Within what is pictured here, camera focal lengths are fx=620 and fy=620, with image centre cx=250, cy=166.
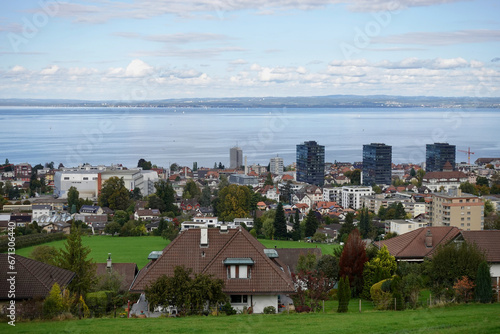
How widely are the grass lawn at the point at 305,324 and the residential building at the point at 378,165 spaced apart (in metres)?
67.5

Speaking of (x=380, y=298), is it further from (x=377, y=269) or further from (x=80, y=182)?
(x=80, y=182)

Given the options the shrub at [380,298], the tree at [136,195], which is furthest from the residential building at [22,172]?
the shrub at [380,298]

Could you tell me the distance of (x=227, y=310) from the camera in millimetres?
11773

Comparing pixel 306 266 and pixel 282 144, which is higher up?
pixel 282 144

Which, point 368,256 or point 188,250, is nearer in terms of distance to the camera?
point 188,250

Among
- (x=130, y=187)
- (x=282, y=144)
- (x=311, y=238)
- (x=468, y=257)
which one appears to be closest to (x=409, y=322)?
(x=468, y=257)

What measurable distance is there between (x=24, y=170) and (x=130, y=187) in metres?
21.3

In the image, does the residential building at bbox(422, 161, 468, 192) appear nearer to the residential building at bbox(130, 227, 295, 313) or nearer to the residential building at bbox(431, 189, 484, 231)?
the residential building at bbox(431, 189, 484, 231)

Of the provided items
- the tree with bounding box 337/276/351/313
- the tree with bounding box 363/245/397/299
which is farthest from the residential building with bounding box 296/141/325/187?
the tree with bounding box 337/276/351/313

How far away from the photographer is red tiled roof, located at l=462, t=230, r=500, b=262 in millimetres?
15633

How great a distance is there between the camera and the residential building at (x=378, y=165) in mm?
77688

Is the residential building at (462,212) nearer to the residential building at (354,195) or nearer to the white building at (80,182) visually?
the residential building at (354,195)

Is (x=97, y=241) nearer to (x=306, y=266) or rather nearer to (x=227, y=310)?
(x=306, y=266)

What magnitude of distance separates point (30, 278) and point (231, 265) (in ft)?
13.1
